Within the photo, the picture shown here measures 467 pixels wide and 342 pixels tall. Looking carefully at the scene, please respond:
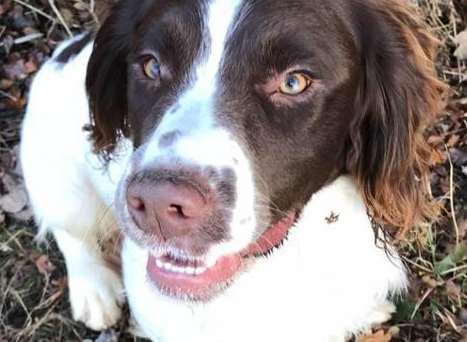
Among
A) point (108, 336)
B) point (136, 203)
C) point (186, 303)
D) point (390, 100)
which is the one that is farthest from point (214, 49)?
point (108, 336)

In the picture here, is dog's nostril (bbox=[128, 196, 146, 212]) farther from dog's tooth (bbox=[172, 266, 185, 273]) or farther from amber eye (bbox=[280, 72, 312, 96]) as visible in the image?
amber eye (bbox=[280, 72, 312, 96])

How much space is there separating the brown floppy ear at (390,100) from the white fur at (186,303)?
17 centimetres

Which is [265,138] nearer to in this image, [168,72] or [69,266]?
[168,72]

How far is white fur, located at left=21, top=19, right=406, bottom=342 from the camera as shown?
12.3ft

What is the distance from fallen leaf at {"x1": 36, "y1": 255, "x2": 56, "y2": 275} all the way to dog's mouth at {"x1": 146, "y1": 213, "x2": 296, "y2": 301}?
1.94 metres

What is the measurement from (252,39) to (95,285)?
2373 mm

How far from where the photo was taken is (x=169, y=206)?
107 inches

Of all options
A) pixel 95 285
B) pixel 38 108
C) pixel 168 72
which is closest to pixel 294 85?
pixel 168 72

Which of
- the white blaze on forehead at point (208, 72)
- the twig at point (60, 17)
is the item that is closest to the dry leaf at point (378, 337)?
the white blaze on forehead at point (208, 72)

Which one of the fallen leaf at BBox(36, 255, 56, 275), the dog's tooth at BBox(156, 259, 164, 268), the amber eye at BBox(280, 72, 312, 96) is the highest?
the amber eye at BBox(280, 72, 312, 96)

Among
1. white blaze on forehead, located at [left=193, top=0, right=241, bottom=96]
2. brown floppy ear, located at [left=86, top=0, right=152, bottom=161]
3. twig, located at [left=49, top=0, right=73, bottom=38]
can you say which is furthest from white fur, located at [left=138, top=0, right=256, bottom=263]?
twig, located at [left=49, top=0, right=73, bottom=38]

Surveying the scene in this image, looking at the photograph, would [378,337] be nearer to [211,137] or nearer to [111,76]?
[111,76]

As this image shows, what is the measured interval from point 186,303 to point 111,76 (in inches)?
40.0

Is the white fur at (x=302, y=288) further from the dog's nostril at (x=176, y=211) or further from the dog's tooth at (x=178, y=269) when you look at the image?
the dog's nostril at (x=176, y=211)
